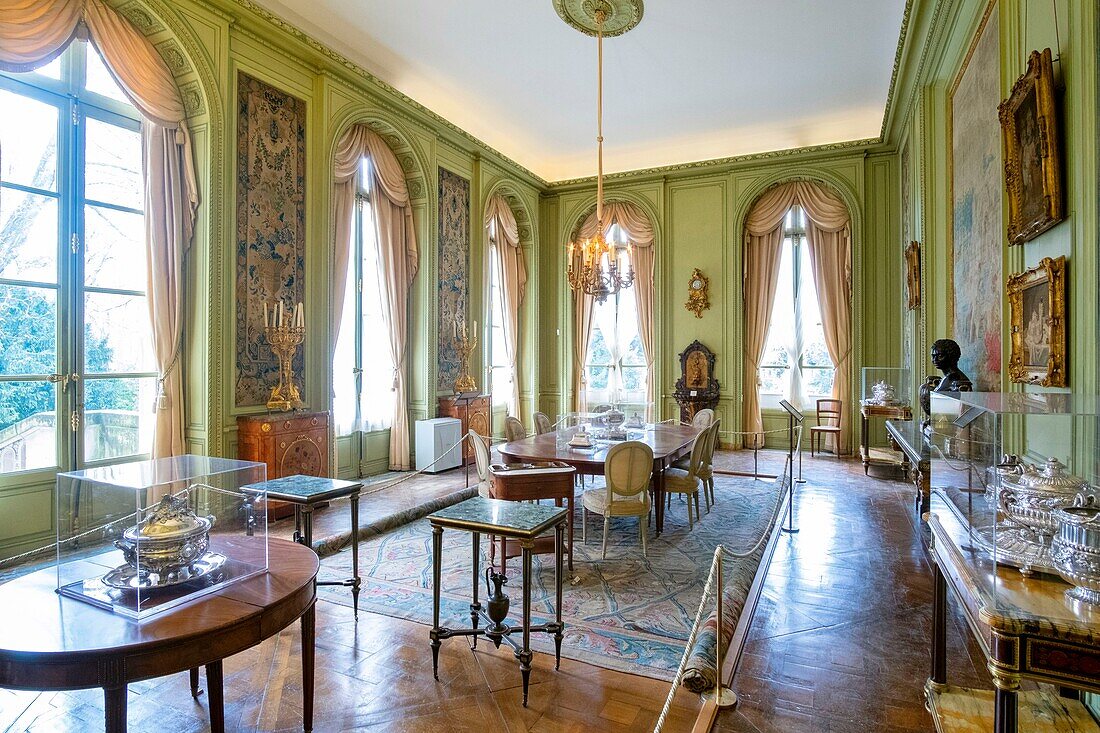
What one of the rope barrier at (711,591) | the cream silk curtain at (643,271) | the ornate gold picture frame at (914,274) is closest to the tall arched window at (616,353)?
the cream silk curtain at (643,271)

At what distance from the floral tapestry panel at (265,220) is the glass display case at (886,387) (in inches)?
271

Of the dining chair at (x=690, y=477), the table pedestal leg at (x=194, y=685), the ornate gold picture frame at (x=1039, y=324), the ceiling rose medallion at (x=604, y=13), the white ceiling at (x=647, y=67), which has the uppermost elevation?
the white ceiling at (x=647, y=67)

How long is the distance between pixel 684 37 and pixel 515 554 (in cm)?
570

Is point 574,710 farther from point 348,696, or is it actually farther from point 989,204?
point 989,204

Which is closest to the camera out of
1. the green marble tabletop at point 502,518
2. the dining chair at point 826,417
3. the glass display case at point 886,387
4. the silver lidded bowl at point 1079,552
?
the silver lidded bowl at point 1079,552

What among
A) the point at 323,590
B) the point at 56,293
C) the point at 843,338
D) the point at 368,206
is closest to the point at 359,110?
the point at 368,206

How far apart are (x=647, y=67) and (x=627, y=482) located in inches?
205

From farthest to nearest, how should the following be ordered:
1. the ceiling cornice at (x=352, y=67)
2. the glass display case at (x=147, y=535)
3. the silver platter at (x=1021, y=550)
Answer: the ceiling cornice at (x=352, y=67) → the glass display case at (x=147, y=535) → the silver platter at (x=1021, y=550)

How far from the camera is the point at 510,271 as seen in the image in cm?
1063

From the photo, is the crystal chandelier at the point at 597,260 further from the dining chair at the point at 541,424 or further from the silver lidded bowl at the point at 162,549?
the silver lidded bowl at the point at 162,549

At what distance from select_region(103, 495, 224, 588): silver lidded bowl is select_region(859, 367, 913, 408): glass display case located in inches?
293

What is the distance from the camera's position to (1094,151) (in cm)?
250

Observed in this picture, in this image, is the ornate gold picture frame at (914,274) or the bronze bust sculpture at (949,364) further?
the ornate gold picture frame at (914,274)

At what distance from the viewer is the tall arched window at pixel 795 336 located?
966cm
